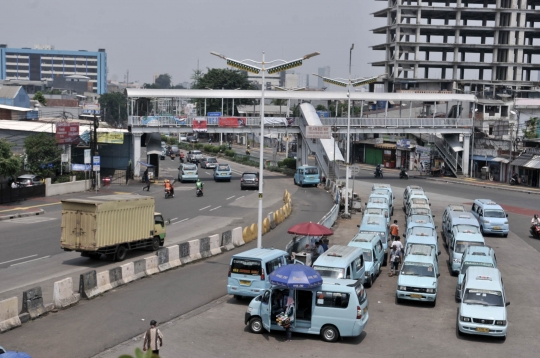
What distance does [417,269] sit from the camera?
22.4m

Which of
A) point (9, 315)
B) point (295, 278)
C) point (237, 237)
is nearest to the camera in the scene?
point (9, 315)

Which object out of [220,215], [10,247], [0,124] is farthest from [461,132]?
[10,247]

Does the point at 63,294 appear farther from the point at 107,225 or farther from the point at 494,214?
the point at 494,214

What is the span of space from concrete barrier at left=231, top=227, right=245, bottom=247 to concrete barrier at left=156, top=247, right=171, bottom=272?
5794 mm

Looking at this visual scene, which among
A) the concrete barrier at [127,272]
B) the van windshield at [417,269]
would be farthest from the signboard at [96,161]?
the van windshield at [417,269]

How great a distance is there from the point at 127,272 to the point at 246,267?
15.2ft

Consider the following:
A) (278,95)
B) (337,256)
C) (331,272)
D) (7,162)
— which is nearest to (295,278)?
(331,272)

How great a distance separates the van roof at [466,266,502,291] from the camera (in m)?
19.5

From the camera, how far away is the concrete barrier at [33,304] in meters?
18.0

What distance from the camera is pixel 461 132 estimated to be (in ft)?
231

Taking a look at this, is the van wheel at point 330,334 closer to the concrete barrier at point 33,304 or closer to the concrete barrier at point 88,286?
the concrete barrier at point 88,286

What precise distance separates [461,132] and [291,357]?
5843cm

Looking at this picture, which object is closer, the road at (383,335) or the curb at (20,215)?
the road at (383,335)

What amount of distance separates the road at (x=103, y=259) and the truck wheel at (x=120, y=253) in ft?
1.22
